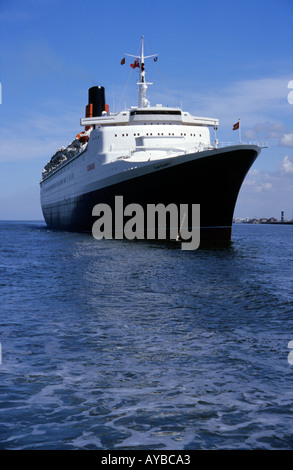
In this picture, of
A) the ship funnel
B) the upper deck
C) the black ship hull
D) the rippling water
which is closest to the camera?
the rippling water

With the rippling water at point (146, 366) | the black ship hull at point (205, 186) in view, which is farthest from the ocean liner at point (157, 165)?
the rippling water at point (146, 366)

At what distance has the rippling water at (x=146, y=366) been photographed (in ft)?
16.0

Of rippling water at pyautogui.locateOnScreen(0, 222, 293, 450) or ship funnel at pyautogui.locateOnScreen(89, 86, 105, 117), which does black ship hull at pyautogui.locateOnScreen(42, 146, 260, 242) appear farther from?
ship funnel at pyautogui.locateOnScreen(89, 86, 105, 117)

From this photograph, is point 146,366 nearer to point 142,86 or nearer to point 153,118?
point 153,118

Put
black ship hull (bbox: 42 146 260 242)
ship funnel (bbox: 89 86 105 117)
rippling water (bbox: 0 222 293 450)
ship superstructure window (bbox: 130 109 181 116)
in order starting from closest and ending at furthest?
rippling water (bbox: 0 222 293 450) → black ship hull (bbox: 42 146 260 242) → ship superstructure window (bbox: 130 109 181 116) → ship funnel (bbox: 89 86 105 117)

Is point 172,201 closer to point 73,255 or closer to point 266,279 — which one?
point 73,255

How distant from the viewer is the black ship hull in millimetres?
29453

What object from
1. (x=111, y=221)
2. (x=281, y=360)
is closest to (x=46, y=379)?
(x=281, y=360)

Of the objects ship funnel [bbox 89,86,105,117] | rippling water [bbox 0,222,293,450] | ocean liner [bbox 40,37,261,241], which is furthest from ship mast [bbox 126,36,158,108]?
rippling water [bbox 0,222,293,450]

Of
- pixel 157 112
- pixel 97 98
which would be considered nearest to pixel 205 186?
pixel 157 112

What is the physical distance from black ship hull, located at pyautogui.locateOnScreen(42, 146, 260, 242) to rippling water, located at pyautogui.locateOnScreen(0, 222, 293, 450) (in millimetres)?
15424

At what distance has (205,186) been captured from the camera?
30000 millimetres

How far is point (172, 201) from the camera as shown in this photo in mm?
30812
